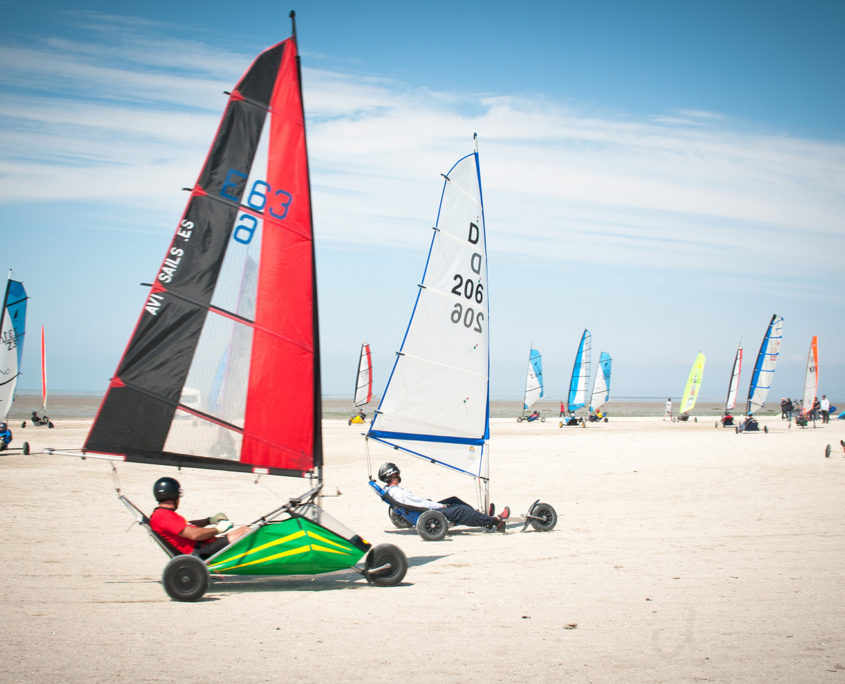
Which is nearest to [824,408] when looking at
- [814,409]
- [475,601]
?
[814,409]

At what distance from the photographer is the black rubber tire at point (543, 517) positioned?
10.1 metres

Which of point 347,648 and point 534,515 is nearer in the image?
point 347,648

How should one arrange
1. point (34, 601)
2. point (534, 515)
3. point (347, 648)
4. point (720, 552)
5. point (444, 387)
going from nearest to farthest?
point (347, 648)
point (34, 601)
point (720, 552)
point (534, 515)
point (444, 387)

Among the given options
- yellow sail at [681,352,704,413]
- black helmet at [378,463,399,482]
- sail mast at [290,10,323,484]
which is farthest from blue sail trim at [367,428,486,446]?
yellow sail at [681,352,704,413]

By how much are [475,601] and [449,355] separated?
4.92 metres

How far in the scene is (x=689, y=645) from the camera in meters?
5.23

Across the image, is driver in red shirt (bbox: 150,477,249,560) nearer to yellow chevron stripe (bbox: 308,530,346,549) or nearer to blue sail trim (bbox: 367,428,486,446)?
yellow chevron stripe (bbox: 308,530,346,549)

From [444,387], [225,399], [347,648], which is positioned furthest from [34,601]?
[444,387]

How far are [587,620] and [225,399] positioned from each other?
3851 mm

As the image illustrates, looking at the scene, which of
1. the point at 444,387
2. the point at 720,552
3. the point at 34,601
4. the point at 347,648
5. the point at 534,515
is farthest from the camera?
the point at 444,387

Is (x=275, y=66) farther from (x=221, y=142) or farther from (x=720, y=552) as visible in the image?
(x=720, y=552)

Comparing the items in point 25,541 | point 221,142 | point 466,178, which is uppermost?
point 466,178

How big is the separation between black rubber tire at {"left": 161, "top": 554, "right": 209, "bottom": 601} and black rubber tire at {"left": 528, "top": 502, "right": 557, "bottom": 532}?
5064mm

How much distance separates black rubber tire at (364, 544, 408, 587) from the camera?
7.05m
